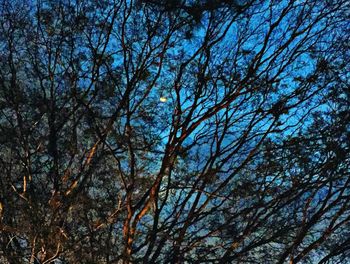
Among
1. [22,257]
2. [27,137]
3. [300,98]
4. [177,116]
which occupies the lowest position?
[22,257]

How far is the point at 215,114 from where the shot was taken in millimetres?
7859

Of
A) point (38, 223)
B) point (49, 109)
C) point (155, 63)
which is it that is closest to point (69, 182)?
point (49, 109)

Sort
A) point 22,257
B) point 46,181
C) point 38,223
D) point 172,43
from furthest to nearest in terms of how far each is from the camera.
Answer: point 46,181
point 172,43
point 22,257
point 38,223

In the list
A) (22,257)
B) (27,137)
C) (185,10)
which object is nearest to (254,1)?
(185,10)

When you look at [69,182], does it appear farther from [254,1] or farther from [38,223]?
[254,1]

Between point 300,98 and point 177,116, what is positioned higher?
point 177,116

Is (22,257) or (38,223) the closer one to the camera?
(38,223)

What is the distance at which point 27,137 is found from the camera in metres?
7.75

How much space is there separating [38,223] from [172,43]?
359 centimetres

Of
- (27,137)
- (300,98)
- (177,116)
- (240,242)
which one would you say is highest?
(27,137)

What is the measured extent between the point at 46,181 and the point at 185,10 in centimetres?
383

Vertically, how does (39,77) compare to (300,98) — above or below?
above

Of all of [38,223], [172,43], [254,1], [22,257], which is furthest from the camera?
[172,43]

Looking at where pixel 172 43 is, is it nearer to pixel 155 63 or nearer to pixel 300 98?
pixel 155 63
